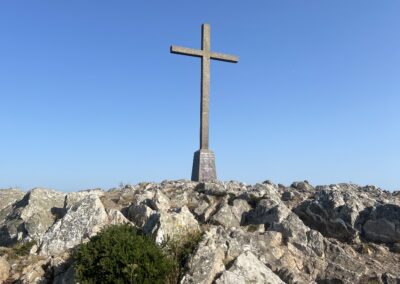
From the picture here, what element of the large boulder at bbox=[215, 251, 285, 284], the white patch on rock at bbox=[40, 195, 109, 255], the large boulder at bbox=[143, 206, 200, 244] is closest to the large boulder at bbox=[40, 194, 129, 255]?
the white patch on rock at bbox=[40, 195, 109, 255]

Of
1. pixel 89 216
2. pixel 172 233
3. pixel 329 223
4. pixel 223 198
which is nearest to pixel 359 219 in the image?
pixel 329 223

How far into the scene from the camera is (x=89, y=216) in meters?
12.4

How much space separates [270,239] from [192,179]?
35.6ft

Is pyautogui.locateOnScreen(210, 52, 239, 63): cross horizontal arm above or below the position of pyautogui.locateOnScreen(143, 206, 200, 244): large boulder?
above

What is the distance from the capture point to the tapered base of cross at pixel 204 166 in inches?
871

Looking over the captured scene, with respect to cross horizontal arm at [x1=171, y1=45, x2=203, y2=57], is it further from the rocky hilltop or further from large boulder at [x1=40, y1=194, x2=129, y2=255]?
large boulder at [x1=40, y1=194, x2=129, y2=255]

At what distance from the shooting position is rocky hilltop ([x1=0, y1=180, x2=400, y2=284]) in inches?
399

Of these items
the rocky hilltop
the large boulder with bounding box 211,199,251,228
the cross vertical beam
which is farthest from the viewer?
the cross vertical beam

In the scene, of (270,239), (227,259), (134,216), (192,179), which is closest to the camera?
(227,259)

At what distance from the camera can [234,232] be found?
489 inches

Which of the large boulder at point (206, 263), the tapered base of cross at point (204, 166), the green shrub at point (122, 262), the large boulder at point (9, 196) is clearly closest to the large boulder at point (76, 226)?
the green shrub at point (122, 262)

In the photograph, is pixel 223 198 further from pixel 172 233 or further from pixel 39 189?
pixel 39 189

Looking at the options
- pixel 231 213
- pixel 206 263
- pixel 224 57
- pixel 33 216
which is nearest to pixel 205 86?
pixel 224 57

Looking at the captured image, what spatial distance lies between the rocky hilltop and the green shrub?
73cm
